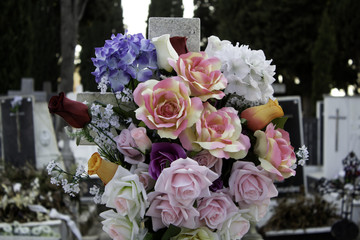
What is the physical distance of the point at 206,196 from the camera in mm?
1411

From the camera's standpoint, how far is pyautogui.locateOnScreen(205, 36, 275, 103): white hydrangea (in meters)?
1.55

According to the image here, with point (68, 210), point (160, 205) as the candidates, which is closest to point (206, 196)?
point (160, 205)

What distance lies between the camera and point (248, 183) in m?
1.46

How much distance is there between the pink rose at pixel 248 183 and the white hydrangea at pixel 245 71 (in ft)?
0.78

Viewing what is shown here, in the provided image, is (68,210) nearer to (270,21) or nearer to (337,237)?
(337,237)

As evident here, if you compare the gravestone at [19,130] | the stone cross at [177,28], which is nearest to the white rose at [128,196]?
the stone cross at [177,28]

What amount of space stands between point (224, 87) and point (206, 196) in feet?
1.09

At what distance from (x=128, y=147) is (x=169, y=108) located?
0.65ft

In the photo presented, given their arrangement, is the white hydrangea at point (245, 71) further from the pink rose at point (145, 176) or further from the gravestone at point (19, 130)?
the gravestone at point (19, 130)

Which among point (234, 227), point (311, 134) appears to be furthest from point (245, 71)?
point (311, 134)

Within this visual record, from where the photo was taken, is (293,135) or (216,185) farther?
(293,135)

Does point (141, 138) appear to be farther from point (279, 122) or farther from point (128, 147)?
point (279, 122)

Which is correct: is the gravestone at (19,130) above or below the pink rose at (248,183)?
below

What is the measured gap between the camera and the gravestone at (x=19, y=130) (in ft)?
24.3
